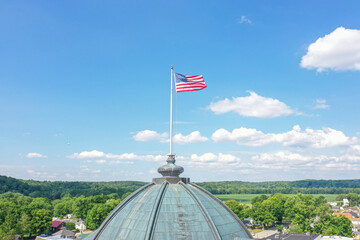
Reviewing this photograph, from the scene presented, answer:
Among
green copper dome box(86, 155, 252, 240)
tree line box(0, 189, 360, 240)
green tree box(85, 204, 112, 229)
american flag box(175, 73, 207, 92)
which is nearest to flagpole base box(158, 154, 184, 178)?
green copper dome box(86, 155, 252, 240)

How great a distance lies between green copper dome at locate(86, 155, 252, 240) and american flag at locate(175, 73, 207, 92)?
6.38m

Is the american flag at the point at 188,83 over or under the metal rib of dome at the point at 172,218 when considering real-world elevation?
over

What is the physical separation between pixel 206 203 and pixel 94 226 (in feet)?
276

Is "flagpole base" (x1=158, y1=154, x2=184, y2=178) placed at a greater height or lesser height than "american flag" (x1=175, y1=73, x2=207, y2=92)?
lesser

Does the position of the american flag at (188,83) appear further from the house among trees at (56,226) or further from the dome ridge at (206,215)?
the house among trees at (56,226)

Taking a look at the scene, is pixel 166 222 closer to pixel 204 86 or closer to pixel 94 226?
pixel 204 86

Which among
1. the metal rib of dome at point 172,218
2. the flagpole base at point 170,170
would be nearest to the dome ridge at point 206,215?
the metal rib of dome at point 172,218

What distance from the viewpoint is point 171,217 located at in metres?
14.0

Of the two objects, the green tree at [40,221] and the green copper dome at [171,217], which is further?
the green tree at [40,221]

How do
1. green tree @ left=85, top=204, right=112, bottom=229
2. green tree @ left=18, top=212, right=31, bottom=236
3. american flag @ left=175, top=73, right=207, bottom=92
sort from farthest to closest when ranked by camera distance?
green tree @ left=85, top=204, right=112, bottom=229 < green tree @ left=18, top=212, right=31, bottom=236 < american flag @ left=175, top=73, right=207, bottom=92

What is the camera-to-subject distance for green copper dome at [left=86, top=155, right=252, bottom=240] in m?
13.6

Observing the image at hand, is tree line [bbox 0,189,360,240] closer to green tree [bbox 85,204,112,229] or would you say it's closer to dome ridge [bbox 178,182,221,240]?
green tree [bbox 85,204,112,229]

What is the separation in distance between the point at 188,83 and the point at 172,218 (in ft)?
30.6

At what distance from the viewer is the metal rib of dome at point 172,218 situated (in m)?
13.5
